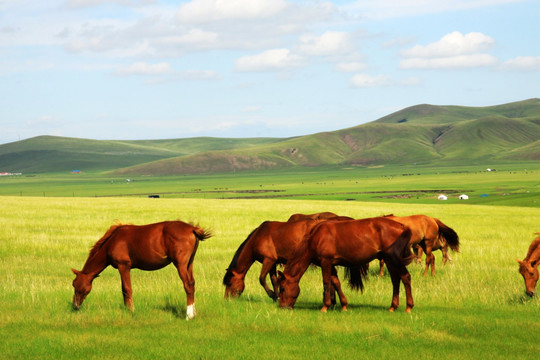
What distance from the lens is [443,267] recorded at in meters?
20.4

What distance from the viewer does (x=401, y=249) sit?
481 inches

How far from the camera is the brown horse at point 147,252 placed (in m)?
12.0

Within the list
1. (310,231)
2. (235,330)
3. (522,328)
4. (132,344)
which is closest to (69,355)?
(132,344)

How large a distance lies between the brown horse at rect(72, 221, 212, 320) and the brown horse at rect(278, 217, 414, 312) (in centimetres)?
201

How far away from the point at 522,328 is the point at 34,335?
8837mm

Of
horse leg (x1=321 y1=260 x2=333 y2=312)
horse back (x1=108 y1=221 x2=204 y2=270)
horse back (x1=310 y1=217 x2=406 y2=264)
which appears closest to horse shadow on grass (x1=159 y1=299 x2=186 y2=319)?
horse back (x1=108 y1=221 x2=204 y2=270)

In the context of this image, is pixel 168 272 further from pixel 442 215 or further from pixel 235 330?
pixel 442 215

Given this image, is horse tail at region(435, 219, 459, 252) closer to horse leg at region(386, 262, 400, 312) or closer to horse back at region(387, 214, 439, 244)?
horse back at region(387, 214, 439, 244)

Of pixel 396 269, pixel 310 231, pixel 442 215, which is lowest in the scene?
pixel 442 215

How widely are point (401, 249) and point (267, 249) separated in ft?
10.0

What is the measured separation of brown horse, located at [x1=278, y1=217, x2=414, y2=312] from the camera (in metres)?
12.3

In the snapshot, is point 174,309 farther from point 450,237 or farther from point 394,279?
point 450,237

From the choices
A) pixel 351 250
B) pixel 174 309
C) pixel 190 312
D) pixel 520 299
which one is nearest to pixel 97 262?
pixel 174 309

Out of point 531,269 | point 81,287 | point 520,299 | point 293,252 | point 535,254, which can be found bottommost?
point 520,299
